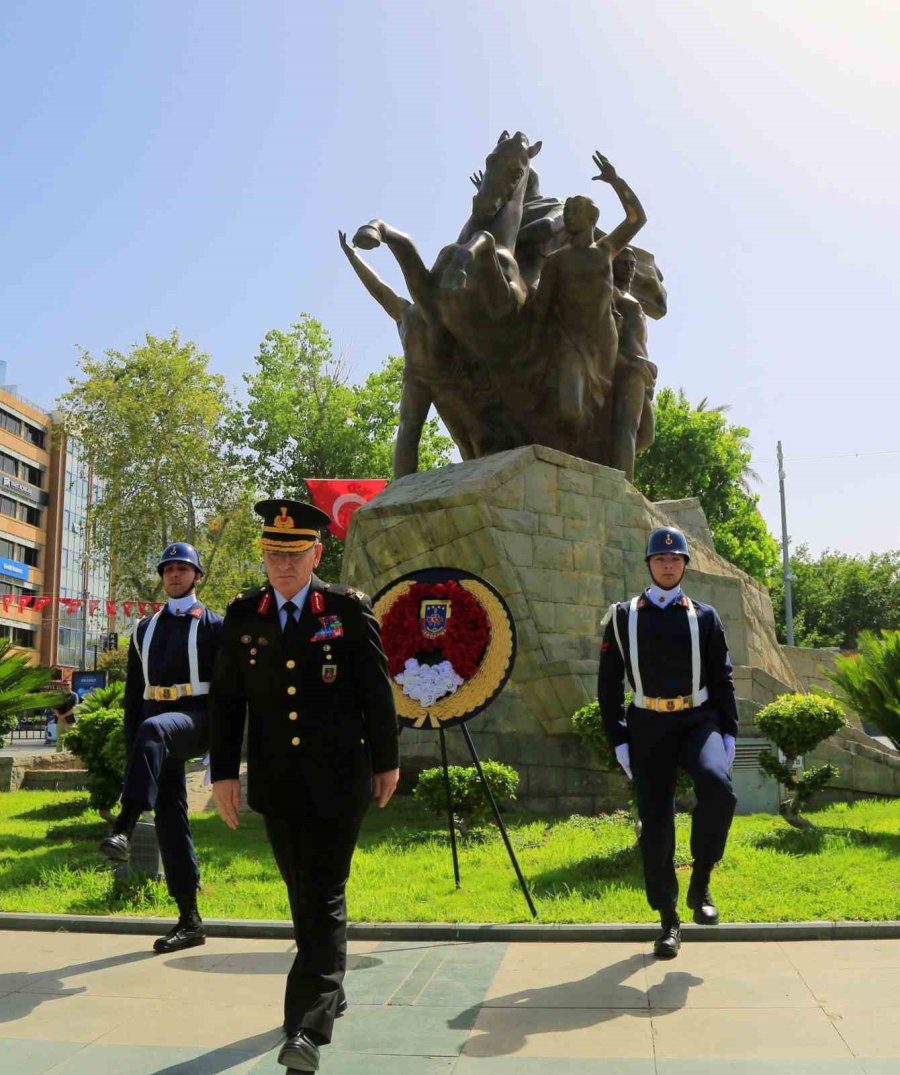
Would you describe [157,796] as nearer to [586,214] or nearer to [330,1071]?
[330,1071]

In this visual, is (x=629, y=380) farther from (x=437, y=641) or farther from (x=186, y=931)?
(x=186, y=931)

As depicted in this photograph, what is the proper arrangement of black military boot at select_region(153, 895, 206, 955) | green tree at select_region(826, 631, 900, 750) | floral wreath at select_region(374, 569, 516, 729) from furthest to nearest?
green tree at select_region(826, 631, 900, 750) < floral wreath at select_region(374, 569, 516, 729) < black military boot at select_region(153, 895, 206, 955)

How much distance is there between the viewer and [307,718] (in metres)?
4.08

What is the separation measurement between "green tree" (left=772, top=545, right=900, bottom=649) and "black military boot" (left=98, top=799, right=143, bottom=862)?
170 ft

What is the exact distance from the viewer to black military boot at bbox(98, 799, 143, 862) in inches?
229

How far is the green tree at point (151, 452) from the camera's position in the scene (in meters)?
35.3

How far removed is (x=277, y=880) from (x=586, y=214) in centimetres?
883

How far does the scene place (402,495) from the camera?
1220 cm

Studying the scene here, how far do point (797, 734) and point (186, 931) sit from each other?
552 centimetres

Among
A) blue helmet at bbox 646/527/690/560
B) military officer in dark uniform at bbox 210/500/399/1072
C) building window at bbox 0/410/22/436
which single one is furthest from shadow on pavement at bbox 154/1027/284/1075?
building window at bbox 0/410/22/436

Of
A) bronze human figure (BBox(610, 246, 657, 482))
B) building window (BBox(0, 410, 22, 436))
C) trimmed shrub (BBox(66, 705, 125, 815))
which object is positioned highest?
building window (BBox(0, 410, 22, 436))

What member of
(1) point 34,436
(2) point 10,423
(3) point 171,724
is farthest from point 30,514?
(3) point 171,724

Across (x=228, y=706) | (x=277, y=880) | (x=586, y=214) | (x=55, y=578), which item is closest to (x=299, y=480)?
(x=586, y=214)

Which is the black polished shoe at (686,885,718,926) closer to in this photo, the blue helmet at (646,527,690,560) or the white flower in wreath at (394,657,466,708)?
the blue helmet at (646,527,690,560)
